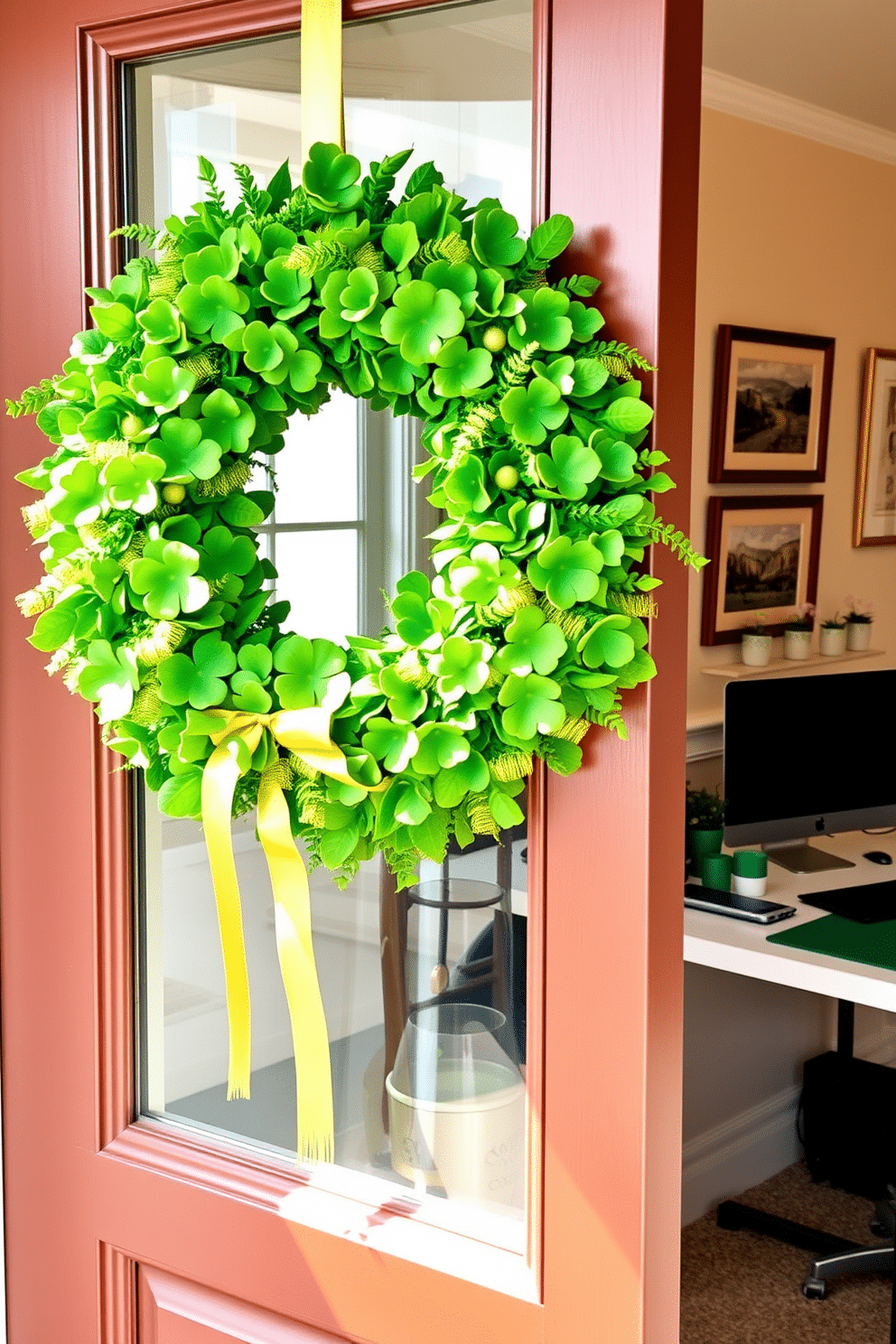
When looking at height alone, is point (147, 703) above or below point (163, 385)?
below

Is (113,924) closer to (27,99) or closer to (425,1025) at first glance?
(425,1025)

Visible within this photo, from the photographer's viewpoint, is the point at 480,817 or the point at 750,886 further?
the point at 750,886

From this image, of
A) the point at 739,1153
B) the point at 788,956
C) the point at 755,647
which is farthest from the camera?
the point at 755,647

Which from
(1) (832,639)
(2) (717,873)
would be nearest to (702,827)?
(2) (717,873)

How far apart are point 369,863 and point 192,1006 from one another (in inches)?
9.7

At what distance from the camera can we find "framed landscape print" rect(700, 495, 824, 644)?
129 inches

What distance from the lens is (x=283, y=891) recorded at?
972mm

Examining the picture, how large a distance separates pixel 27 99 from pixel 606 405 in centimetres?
64

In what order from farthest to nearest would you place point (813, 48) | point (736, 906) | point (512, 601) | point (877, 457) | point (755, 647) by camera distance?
point (877, 457) < point (755, 647) < point (813, 48) < point (736, 906) < point (512, 601)

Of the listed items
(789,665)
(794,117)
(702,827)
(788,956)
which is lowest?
(788,956)

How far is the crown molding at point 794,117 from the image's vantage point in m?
3.14

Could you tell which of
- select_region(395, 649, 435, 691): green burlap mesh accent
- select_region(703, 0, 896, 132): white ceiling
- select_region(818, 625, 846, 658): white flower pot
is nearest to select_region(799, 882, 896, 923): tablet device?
select_region(818, 625, 846, 658): white flower pot

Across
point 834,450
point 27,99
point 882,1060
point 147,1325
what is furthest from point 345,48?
point 882,1060

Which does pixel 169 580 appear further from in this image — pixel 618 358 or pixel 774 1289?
pixel 774 1289
